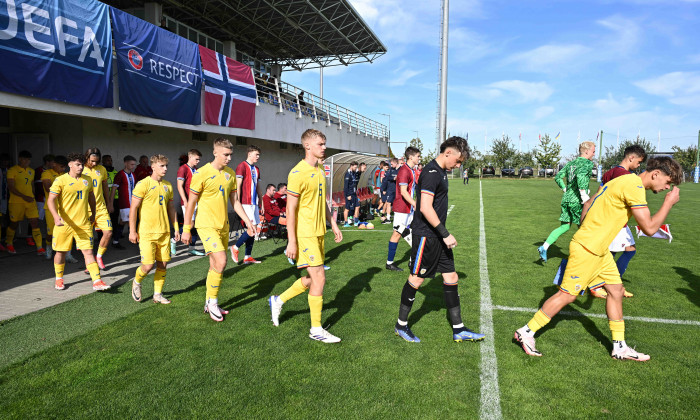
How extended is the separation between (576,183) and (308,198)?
5.12 m

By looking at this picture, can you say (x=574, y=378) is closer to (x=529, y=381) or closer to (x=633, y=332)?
(x=529, y=381)

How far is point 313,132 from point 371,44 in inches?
1052

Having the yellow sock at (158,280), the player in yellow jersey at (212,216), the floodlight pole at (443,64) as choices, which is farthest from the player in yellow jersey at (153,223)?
the floodlight pole at (443,64)

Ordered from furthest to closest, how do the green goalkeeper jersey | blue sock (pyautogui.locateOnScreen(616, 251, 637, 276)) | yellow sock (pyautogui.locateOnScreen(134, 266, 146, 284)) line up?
the green goalkeeper jersey < blue sock (pyautogui.locateOnScreen(616, 251, 637, 276)) < yellow sock (pyautogui.locateOnScreen(134, 266, 146, 284))

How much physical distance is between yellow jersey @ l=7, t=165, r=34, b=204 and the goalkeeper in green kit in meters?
10.2

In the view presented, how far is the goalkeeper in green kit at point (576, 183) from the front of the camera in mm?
6559

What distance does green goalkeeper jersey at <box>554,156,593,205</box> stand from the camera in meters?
6.55

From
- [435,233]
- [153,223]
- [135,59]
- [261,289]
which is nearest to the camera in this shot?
[435,233]

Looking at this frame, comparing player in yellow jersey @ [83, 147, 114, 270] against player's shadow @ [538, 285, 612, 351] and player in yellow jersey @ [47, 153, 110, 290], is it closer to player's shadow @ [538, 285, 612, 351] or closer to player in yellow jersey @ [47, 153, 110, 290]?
player in yellow jersey @ [47, 153, 110, 290]

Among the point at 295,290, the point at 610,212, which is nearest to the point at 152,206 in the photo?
the point at 295,290

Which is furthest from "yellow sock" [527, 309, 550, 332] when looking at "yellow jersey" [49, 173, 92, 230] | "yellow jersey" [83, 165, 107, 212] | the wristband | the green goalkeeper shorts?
"yellow jersey" [83, 165, 107, 212]

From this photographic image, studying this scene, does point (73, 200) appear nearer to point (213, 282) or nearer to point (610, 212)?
point (213, 282)

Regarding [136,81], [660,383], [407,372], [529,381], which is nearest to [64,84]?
[136,81]

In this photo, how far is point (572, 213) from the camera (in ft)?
22.8
